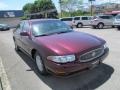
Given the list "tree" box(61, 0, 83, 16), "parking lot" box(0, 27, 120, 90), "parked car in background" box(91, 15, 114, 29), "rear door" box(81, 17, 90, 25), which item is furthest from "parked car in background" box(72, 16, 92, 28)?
"tree" box(61, 0, 83, 16)

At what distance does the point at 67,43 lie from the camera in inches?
209

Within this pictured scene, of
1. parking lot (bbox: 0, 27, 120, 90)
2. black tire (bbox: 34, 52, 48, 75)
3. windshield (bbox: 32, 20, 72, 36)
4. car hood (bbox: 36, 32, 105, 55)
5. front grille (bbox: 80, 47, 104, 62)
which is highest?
windshield (bbox: 32, 20, 72, 36)

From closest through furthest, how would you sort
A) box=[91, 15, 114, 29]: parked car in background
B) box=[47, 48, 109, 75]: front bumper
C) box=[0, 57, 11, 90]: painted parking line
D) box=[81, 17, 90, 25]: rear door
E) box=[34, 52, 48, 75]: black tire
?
1. box=[47, 48, 109, 75]: front bumper
2. box=[0, 57, 11, 90]: painted parking line
3. box=[34, 52, 48, 75]: black tire
4. box=[91, 15, 114, 29]: parked car in background
5. box=[81, 17, 90, 25]: rear door

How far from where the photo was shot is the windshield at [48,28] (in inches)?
256

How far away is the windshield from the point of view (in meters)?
6.50

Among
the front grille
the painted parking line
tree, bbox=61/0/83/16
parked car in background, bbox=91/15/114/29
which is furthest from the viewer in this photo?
tree, bbox=61/0/83/16

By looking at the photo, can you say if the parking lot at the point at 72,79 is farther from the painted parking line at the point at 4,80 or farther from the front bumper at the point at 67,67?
the front bumper at the point at 67,67

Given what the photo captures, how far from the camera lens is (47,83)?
5.39m

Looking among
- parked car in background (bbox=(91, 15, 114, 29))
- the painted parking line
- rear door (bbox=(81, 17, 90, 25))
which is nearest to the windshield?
the painted parking line

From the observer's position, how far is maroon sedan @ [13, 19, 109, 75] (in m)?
4.80

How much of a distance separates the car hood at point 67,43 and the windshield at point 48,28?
417mm

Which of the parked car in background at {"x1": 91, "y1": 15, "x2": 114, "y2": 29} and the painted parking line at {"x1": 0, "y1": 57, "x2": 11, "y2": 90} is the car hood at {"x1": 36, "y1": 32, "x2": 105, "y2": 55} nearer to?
the painted parking line at {"x1": 0, "y1": 57, "x2": 11, "y2": 90}

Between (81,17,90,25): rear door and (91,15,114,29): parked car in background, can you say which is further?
(81,17,90,25): rear door

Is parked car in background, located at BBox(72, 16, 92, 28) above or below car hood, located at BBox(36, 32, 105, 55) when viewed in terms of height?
below
